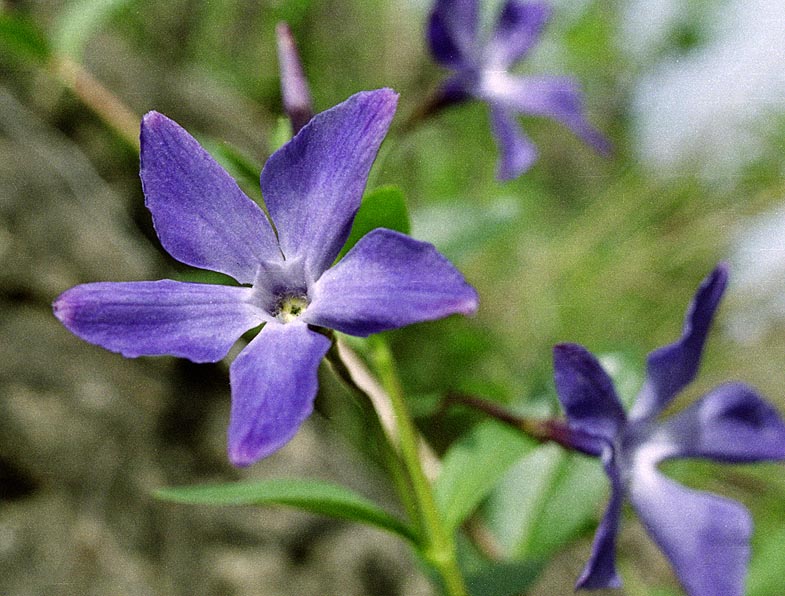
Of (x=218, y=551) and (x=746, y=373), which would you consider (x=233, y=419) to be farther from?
(x=746, y=373)

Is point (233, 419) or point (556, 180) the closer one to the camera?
point (233, 419)

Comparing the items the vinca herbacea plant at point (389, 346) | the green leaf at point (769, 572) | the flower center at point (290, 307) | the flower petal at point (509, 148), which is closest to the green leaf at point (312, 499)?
the vinca herbacea plant at point (389, 346)

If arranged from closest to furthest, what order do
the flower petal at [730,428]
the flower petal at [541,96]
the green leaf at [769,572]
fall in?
the flower petal at [730,428] → the flower petal at [541,96] → the green leaf at [769,572]

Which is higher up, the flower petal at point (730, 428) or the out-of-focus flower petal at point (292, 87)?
the out-of-focus flower petal at point (292, 87)

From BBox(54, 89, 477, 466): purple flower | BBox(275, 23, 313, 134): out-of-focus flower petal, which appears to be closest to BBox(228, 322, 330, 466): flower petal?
BBox(54, 89, 477, 466): purple flower

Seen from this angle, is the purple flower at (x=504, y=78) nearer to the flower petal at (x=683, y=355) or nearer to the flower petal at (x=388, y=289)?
the flower petal at (x=683, y=355)

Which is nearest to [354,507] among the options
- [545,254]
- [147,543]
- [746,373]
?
[147,543]
